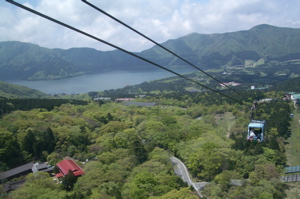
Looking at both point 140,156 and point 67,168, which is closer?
point 67,168

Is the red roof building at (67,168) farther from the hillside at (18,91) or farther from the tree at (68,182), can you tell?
the hillside at (18,91)

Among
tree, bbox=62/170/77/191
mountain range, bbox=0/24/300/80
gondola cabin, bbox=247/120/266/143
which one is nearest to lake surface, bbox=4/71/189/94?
mountain range, bbox=0/24/300/80

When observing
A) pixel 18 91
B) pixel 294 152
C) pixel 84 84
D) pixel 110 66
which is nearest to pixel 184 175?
pixel 294 152

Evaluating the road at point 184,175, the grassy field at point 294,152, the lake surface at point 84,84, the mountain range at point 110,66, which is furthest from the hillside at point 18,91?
the mountain range at point 110,66

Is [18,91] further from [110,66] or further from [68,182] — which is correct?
[110,66]

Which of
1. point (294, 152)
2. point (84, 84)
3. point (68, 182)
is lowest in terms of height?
point (294, 152)

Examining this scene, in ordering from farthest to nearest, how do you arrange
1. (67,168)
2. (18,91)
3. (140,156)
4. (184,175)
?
(18,91), (140,156), (184,175), (67,168)
